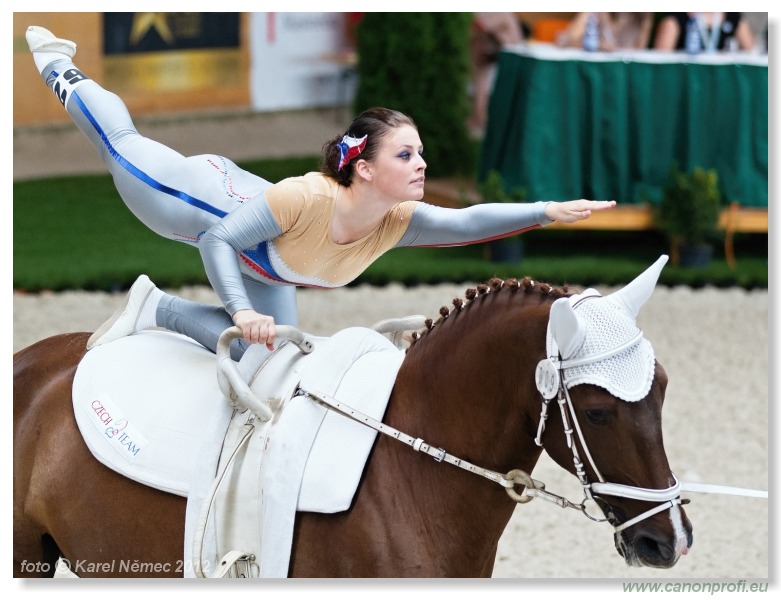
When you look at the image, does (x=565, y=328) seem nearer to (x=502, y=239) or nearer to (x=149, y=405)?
(x=149, y=405)

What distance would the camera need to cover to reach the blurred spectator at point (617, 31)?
733 centimetres

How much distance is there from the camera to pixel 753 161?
728cm

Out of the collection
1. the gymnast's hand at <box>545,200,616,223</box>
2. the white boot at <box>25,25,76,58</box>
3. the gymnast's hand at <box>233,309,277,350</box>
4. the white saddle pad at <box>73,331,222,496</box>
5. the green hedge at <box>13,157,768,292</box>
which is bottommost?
the green hedge at <box>13,157,768,292</box>

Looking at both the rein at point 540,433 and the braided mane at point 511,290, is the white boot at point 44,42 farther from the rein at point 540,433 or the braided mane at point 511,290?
the braided mane at point 511,290

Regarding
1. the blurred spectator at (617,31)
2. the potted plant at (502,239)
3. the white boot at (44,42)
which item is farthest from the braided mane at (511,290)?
the blurred spectator at (617,31)

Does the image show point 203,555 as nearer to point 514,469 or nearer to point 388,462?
point 388,462

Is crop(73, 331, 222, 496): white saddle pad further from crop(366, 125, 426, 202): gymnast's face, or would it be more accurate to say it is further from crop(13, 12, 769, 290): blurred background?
crop(13, 12, 769, 290): blurred background

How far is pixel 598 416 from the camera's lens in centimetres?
213

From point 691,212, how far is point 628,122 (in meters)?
0.69

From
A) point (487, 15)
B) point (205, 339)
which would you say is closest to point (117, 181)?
point (205, 339)

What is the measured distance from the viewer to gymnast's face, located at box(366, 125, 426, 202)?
246 centimetres

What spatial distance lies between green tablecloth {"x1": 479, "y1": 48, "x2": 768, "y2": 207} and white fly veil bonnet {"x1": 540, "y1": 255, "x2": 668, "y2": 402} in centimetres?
504

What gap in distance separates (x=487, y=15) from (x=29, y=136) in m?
4.46

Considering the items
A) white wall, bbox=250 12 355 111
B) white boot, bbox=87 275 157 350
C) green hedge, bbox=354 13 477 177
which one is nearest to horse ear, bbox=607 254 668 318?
white boot, bbox=87 275 157 350
